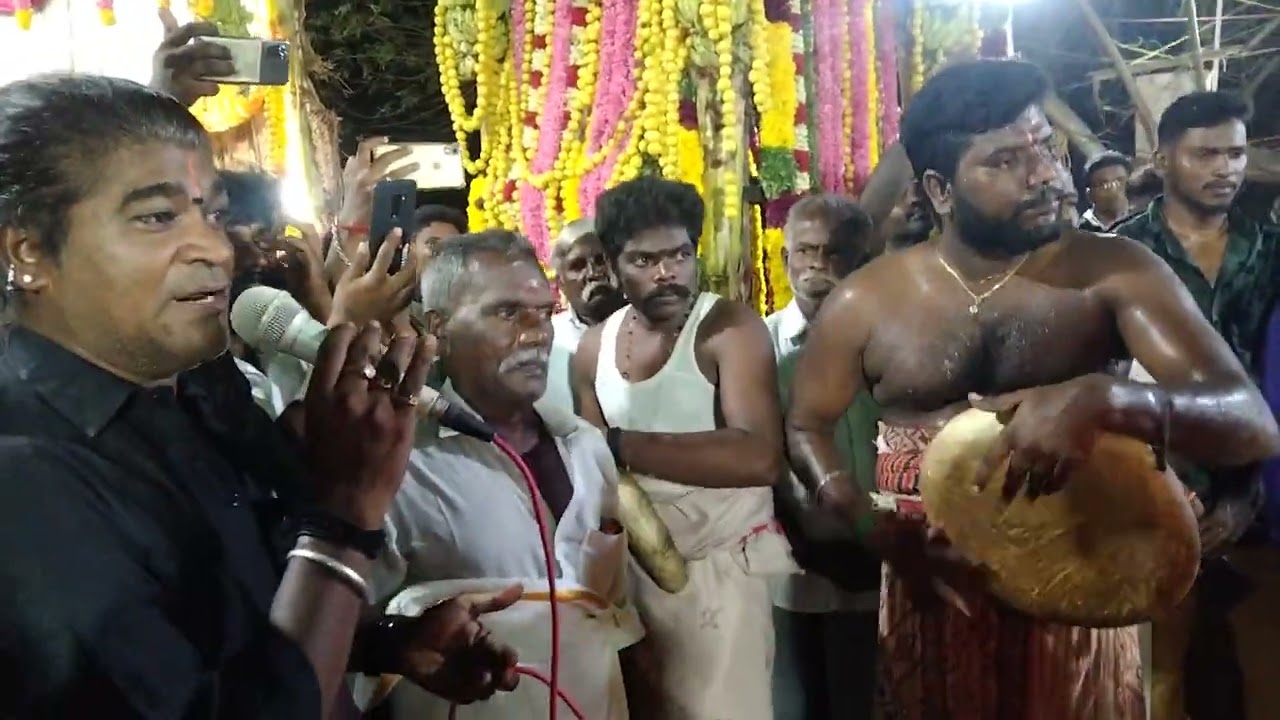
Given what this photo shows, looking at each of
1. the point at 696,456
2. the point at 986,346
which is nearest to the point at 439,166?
the point at 696,456

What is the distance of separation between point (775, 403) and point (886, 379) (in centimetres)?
41

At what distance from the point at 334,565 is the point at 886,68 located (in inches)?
160

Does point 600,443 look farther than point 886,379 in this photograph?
No

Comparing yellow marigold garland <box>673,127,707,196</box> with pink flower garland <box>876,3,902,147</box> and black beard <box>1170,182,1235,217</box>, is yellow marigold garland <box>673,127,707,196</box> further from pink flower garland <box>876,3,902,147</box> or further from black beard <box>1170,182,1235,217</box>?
black beard <box>1170,182,1235,217</box>

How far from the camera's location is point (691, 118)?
164 inches

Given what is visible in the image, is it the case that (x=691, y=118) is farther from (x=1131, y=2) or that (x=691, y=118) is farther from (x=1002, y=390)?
(x=1131, y=2)

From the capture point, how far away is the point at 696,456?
2.97 metres

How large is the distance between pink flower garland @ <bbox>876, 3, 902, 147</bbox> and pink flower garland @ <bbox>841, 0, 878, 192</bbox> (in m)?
0.17

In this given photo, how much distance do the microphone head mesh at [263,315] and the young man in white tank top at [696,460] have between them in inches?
55.9

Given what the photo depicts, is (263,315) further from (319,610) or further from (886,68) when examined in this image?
(886,68)

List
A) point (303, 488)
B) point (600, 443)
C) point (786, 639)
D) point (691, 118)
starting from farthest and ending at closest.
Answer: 1. point (691, 118)
2. point (786, 639)
3. point (600, 443)
4. point (303, 488)

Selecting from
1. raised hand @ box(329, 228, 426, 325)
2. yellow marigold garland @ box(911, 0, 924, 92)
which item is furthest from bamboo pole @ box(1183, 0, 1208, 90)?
raised hand @ box(329, 228, 426, 325)

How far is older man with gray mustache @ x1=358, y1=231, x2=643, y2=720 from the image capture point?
2.09m

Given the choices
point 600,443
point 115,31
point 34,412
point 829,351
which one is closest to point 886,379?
point 829,351
